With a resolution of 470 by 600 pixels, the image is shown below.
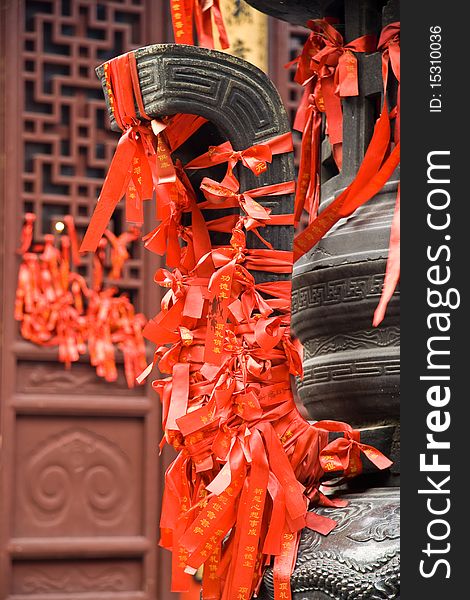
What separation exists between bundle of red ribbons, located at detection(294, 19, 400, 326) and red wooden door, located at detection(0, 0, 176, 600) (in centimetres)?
209

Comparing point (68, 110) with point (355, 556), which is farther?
point (68, 110)

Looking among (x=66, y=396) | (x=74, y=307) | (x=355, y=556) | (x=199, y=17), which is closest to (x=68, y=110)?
(x=74, y=307)

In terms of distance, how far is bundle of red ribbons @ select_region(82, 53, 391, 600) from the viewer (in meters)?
0.98

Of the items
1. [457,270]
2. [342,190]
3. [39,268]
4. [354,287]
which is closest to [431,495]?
[457,270]

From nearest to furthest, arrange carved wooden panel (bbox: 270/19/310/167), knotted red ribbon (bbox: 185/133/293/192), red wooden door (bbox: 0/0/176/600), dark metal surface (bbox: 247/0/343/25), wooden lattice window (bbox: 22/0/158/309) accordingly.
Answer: knotted red ribbon (bbox: 185/133/293/192) < dark metal surface (bbox: 247/0/343/25) < red wooden door (bbox: 0/0/176/600) < wooden lattice window (bbox: 22/0/158/309) < carved wooden panel (bbox: 270/19/310/167)

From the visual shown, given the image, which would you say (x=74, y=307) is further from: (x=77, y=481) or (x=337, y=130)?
(x=337, y=130)

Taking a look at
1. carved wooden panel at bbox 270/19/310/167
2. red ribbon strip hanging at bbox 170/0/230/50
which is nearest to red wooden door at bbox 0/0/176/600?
carved wooden panel at bbox 270/19/310/167

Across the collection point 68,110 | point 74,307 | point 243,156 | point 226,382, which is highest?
point 68,110

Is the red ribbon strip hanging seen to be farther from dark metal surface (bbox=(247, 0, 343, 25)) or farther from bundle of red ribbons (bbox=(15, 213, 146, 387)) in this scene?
bundle of red ribbons (bbox=(15, 213, 146, 387))

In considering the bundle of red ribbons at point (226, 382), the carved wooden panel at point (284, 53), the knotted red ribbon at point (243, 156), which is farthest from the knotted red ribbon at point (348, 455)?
the carved wooden panel at point (284, 53)

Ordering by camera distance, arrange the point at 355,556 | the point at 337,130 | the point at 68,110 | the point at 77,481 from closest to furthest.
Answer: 1. the point at 355,556
2. the point at 337,130
3. the point at 77,481
4. the point at 68,110

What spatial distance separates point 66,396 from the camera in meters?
3.22

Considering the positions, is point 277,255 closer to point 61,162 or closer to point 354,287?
point 354,287

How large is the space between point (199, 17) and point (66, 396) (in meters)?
2.09
